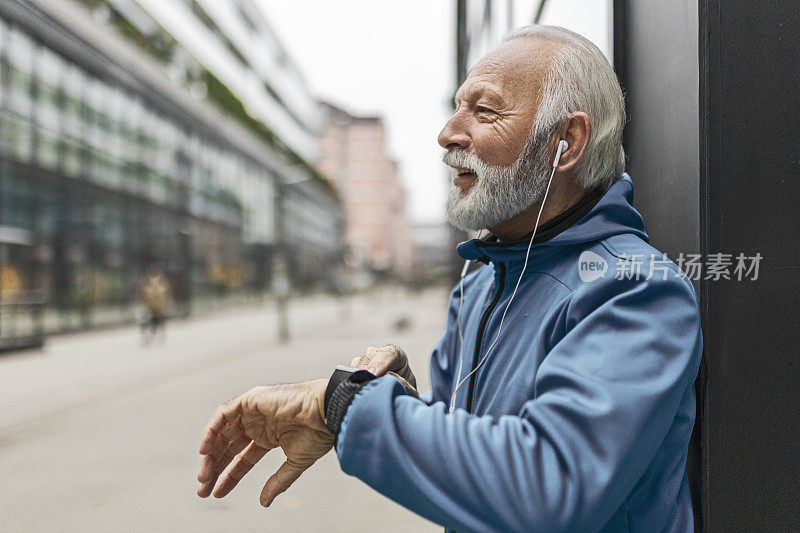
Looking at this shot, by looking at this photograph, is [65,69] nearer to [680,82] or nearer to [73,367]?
[73,367]

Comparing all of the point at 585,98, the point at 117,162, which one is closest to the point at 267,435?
the point at 585,98

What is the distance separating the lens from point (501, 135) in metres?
1.38

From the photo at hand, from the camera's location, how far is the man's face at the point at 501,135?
1.35 metres

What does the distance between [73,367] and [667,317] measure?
44.8 ft

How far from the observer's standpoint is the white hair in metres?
1.33

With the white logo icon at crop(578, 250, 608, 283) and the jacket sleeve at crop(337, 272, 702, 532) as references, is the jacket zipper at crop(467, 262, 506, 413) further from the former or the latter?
the jacket sleeve at crop(337, 272, 702, 532)

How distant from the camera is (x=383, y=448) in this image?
1.01m

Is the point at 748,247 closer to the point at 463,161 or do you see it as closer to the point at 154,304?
the point at 463,161

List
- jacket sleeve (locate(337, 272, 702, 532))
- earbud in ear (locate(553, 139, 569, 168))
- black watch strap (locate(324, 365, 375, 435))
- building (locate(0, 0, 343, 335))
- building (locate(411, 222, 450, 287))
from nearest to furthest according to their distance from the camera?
1. jacket sleeve (locate(337, 272, 702, 532))
2. black watch strap (locate(324, 365, 375, 435))
3. earbud in ear (locate(553, 139, 569, 168))
4. building (locate(0, 0, 343, 335))
5. building (locate(411, 222, 450, 287))

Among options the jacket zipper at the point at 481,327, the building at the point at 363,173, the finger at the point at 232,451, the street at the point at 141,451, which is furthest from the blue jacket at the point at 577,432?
the building at the point at 363,173

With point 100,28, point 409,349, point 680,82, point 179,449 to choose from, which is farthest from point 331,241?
point 680,82

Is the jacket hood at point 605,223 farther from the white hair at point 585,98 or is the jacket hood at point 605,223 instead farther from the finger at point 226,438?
the finger at point 226,438

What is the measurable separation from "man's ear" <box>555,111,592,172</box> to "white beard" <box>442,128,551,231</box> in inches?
1.4

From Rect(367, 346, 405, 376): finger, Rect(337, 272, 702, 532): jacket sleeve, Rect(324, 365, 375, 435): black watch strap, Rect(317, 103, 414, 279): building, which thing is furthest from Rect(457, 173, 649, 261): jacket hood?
Rect(317, 103, 414, 279): building
